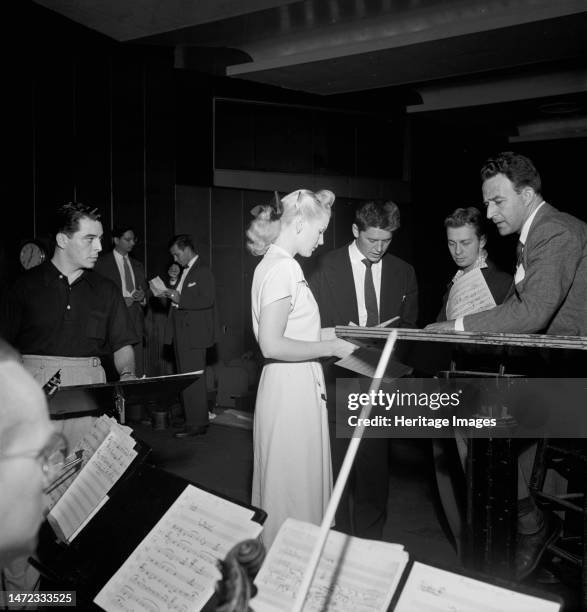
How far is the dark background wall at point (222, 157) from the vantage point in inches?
250

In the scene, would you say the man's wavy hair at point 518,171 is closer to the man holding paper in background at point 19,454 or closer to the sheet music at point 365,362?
the sheet music at point 365,362

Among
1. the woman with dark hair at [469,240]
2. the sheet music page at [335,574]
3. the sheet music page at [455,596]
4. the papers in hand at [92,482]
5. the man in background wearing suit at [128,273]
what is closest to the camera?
the sheet music page at [455,596]

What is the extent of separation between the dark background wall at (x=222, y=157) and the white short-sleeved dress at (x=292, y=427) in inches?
148

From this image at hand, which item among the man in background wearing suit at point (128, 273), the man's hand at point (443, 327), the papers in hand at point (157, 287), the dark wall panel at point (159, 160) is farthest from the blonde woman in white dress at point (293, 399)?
the dark wall panel at point (159, 160)

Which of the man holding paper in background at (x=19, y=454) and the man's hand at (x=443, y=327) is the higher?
the man's hand at (x=443, y=327)

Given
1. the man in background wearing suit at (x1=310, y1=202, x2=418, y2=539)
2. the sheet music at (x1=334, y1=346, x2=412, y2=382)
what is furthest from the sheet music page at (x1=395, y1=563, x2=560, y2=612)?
the man in background wearing suit at (x1=310, y1=202, x2=418, y2=539)

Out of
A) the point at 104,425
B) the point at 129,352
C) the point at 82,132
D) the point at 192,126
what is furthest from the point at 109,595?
the point at 192,126

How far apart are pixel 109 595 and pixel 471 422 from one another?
1.16 meters

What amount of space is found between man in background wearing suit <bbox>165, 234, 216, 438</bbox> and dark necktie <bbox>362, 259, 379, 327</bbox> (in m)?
2.93

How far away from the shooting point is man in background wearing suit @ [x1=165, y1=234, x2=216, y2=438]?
6043 mm

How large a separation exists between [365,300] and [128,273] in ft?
12.7

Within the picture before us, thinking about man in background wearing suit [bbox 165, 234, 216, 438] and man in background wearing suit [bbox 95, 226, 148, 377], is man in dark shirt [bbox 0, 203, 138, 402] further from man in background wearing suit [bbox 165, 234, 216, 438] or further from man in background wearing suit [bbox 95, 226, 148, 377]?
man in background wearing suit [bbox 95, 226, 148, 377]

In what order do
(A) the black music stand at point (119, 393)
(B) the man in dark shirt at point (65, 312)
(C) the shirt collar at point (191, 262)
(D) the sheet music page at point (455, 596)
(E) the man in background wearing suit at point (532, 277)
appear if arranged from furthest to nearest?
1. (C) the shirt collar at point (191, 262)
2. (B) the man in dark shirt at point (65, 312)
3. (E) the man in background wearing suit at point (532, 277)
4. (A) the black music stand at point (119, 393)
5. (D) the sheet music page at point (455, 596)

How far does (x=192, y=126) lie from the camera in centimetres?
789
